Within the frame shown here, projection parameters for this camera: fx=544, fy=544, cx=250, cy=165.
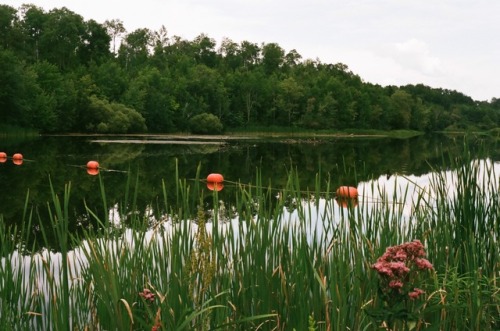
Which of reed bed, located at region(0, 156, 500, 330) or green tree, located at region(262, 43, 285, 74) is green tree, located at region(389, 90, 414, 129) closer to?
green tree, located at region(262, 43, 285, 74)

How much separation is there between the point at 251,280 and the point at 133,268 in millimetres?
682

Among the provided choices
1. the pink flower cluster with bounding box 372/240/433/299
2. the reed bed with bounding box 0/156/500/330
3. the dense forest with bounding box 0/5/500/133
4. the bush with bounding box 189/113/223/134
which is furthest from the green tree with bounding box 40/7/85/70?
the pink flower cluster with bounding box 372/240/433/299

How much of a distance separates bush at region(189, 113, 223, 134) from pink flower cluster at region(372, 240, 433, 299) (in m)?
57.3

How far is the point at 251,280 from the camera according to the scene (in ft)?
10.4

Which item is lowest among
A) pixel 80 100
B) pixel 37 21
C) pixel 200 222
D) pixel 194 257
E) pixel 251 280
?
pixel 251 280

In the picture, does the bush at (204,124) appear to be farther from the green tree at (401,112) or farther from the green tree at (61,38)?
the green tree at (401,112)

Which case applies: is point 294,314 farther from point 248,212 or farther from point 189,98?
point 189,98

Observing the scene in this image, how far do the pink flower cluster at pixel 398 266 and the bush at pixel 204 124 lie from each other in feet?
188

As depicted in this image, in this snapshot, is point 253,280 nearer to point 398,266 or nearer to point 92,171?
point 398,266

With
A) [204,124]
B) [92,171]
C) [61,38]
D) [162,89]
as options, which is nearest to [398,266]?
[92,171]

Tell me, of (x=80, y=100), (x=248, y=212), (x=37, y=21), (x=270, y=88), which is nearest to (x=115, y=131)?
(x=80, y=100)

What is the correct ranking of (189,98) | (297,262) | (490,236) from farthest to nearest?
(189,98), (490,236), (297,262)

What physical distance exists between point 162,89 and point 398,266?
64.4 m

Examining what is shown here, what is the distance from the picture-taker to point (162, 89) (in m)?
64.9
